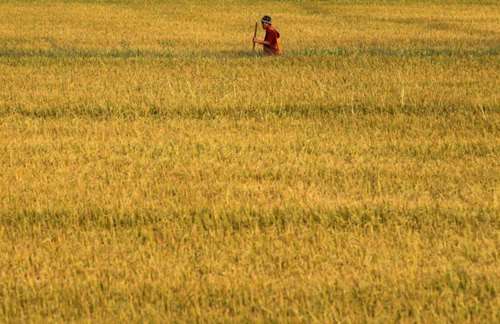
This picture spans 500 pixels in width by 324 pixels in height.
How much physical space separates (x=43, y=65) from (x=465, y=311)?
36.8 ft

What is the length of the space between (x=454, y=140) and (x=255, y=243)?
4.00 meters

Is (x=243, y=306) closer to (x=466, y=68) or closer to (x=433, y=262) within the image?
(x=433, y=262)

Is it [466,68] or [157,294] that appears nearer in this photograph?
[157,294]

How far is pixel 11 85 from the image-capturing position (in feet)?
43.7

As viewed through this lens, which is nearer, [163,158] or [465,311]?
[465,311]

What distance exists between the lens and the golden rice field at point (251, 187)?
546 centimetres

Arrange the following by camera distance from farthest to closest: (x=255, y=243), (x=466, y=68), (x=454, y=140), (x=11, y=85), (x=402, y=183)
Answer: (x=466, y=68) < (x=11, y=85) < (x=454, y=140) < (x=402, y=183) < (x=255, y=243)

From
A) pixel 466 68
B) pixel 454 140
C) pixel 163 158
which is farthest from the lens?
pixel 466 68

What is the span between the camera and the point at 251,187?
7.68m

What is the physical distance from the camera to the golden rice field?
5.46 m

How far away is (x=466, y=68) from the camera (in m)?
14.5

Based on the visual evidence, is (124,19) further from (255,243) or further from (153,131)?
(255,243)

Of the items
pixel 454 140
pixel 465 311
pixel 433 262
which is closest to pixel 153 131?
pixel 454 140

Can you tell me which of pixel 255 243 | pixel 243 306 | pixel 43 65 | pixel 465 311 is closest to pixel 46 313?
pixel 243 306
